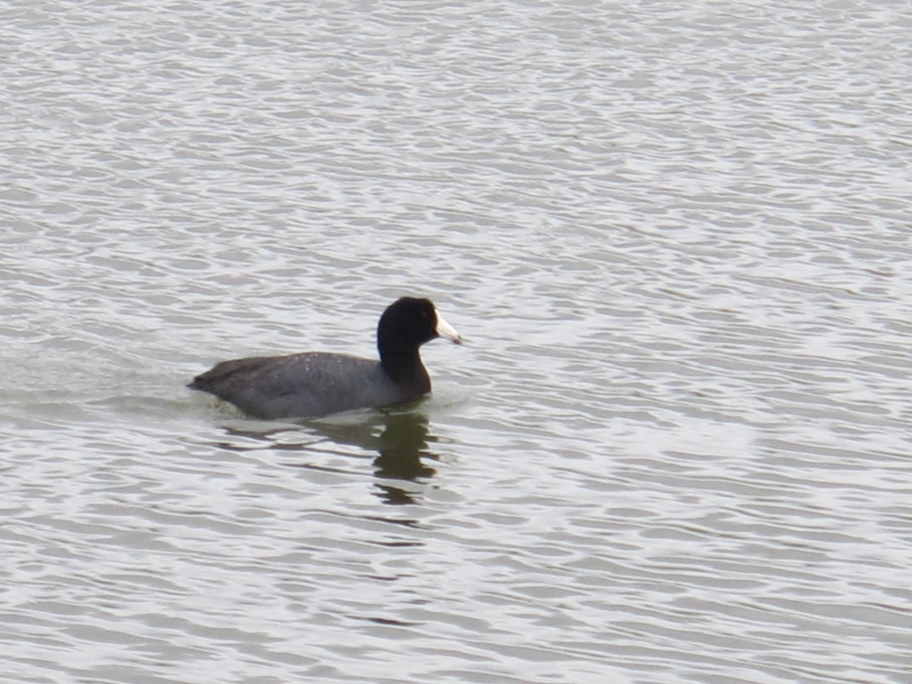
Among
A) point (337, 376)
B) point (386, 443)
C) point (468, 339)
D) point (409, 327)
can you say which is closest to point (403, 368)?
point (409, 327)

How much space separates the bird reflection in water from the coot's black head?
0.51 meters

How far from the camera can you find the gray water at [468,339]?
9.66 metres

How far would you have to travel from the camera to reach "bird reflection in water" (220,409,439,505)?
12.2 metres

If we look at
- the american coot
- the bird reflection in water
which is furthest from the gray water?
the american coot

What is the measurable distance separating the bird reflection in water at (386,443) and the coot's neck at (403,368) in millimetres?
232

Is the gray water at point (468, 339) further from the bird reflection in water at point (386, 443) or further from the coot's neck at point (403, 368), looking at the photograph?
the coot's neck at point (403, 368)

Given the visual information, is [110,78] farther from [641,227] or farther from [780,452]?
[780,452]

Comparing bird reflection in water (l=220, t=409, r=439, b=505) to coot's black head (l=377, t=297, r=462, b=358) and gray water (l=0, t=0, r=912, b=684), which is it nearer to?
gray water (l=0, t=0, r=912, b=684)

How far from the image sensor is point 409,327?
1415 centimetres

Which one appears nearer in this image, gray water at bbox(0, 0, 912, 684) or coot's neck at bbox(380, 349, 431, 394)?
gray water at bbox(0, 0, 912, 684)

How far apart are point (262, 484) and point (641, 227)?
7698 mm

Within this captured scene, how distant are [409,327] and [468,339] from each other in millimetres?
1181

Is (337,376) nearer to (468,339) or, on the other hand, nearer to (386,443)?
(386,443)

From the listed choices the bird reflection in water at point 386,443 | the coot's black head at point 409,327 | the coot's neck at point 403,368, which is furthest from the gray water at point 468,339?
the coot's black head at point 409,327
